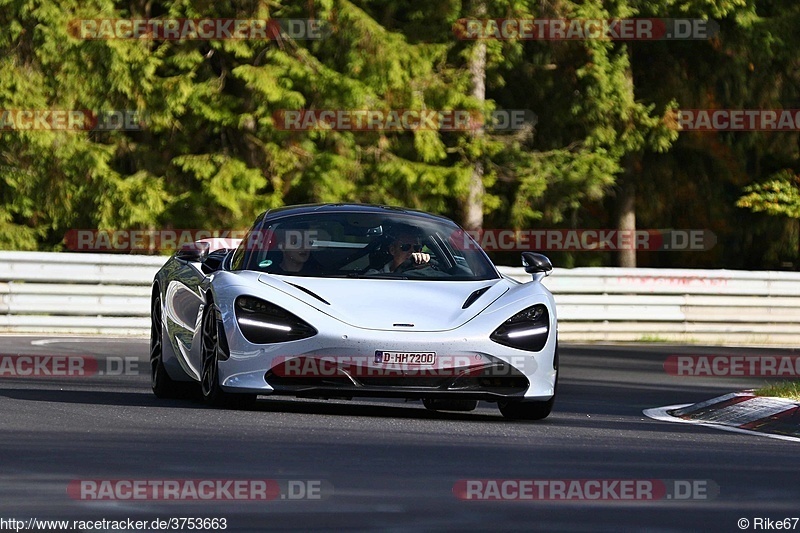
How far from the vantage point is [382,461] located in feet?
28.5

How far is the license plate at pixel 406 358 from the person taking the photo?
1061cm

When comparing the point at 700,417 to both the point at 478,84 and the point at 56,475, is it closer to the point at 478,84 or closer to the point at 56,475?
the point at 56,475

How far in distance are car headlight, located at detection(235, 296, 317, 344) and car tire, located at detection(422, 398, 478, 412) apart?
210 cm

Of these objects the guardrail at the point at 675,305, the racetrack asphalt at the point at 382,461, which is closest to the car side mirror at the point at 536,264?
the racetrack asphalt at the point at 382,461

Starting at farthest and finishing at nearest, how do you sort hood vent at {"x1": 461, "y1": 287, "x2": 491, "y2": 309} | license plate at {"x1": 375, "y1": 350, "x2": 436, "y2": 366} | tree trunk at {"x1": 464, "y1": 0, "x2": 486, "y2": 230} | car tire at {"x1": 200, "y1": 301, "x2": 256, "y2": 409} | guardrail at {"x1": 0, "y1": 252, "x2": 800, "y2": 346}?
tree trunk at {"x1": 464, "y1": 0, "x2": 486, "y2": 230} → guardrail at {"x1": 0, "y1": 252, "x2": 800, "y2": 346} → car tire at {"x1": 200, "y1": 301, "x2": 256, "y2": 409} → hood vent at {"x1": 461, "y1": 287, "x2": 491, "y2": 309} → license plate at {"x1": 375, "y1": 350, "x2": 436, "y2": 366}

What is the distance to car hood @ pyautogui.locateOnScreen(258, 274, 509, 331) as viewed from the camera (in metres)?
10.7

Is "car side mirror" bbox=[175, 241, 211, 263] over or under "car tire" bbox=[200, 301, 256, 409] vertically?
over

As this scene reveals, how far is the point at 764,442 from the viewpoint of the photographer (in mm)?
10414

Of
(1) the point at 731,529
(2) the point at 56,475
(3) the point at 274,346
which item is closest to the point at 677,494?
(1) the point at 731,529

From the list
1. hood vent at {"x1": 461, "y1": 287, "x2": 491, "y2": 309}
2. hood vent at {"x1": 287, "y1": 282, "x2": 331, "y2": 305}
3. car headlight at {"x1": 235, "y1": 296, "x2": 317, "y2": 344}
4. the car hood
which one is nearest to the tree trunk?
hood vent at {"x1": 461, "y1": 287, "x2": 491, "y2": 309}

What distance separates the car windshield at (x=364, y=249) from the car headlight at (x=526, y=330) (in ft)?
2.31

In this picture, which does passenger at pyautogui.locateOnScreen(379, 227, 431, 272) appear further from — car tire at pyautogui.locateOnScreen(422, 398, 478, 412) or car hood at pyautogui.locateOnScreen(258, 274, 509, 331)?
car tire at pyautogui.locateOnScreen(422, 398, 478, 412)

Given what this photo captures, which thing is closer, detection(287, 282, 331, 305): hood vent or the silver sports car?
the silver sports car

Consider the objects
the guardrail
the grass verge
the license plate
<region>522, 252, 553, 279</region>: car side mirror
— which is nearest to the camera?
the license plate
